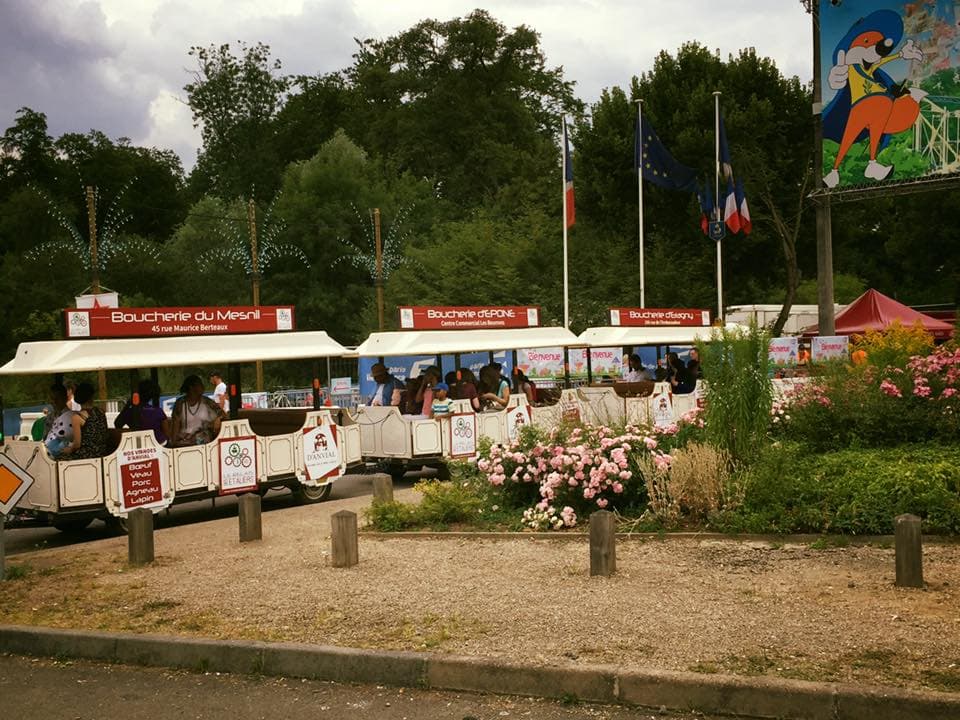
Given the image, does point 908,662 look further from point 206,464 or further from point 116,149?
point 116,149

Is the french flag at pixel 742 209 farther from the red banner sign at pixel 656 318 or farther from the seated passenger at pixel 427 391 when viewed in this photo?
the seated passenger at pixel 427 391

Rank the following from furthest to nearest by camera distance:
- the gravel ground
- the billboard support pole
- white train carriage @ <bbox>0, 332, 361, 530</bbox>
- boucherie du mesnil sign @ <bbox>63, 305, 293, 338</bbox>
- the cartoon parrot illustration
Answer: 1. the billboard support pole
2. the cartoon parrot illustration
3. boucherie du mesnil sign @ <bbox>63, 305, 293, 338</bbox>
4. white train carriage @ <bbox>0, 332, 361, 530</bbox>
5. the gravel ground

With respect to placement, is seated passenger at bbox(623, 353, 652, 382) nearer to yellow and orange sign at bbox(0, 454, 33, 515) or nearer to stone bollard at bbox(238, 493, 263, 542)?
stone bollard at bbox(238, 493, 263, 542)

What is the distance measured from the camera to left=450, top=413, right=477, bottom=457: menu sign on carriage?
736 inches

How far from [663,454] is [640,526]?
101 centimetres

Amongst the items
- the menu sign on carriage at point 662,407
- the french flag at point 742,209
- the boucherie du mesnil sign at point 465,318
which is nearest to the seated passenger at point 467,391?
the boucherie du mesnil sign at point 465,318

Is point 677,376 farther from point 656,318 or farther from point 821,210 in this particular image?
point 821,210

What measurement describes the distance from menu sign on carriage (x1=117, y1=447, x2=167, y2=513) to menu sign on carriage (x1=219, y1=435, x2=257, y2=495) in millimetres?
1021

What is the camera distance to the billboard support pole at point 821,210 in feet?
102

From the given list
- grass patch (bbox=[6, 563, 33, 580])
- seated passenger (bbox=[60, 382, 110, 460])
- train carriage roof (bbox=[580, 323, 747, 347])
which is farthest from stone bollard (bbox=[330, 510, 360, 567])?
train carriage roof (bbox=[580, 323, 747, 347])

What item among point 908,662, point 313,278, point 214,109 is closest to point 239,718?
point 908,662

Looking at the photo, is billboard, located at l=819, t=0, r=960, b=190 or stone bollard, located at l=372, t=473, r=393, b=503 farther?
billboard, located at l=819, t=0, r=960, b=190

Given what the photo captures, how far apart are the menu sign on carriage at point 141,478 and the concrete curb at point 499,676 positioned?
545cm

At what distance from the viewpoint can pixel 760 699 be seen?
6.06m
